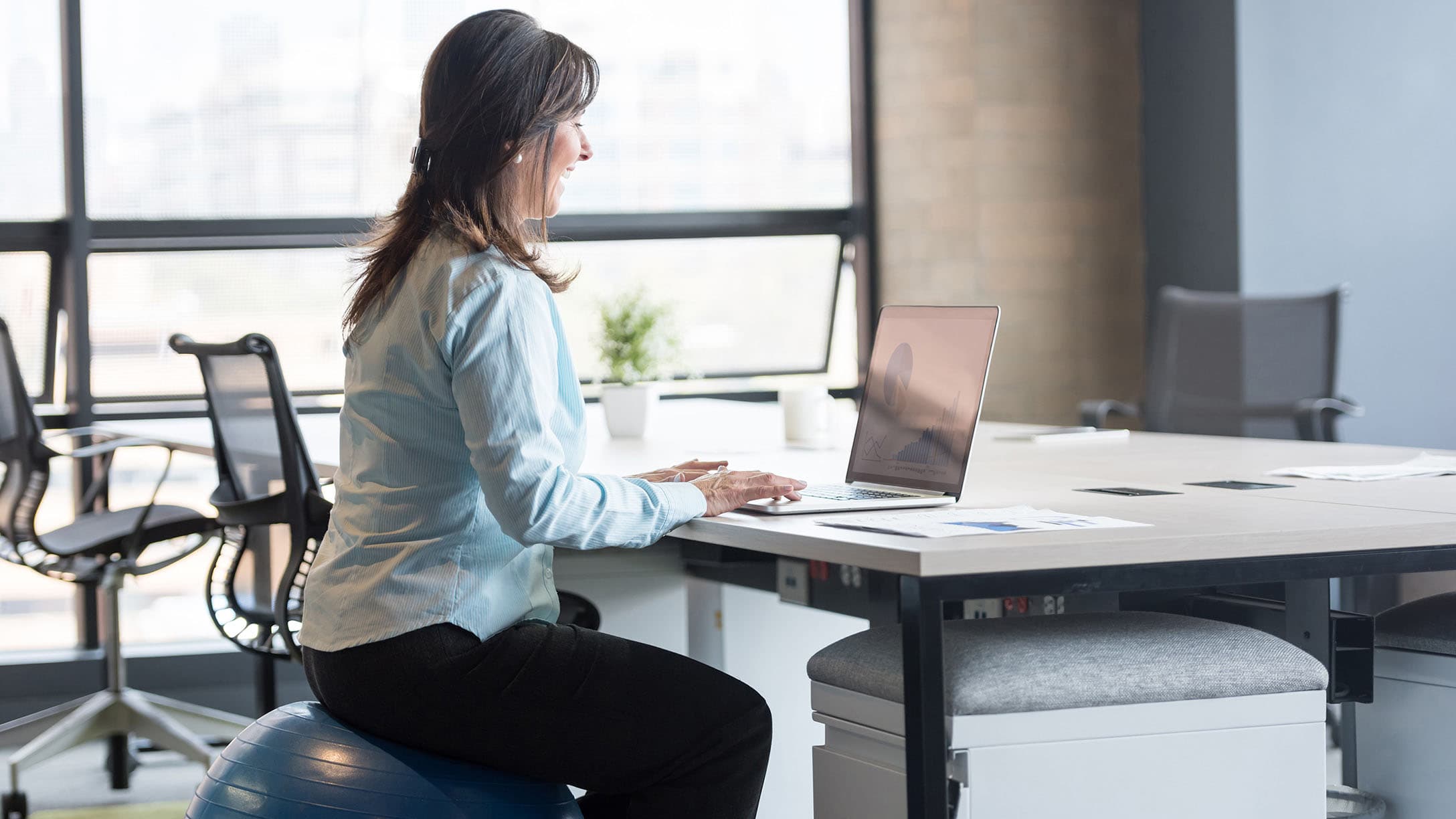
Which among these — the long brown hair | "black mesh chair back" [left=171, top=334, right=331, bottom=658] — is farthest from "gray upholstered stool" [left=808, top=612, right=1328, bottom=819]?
"black mesh chair back" [left=171, top=334, right=331, bottom=658]

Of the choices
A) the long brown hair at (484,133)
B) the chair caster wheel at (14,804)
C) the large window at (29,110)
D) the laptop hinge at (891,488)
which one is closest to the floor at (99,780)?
the chair caster wheel at (14,804)

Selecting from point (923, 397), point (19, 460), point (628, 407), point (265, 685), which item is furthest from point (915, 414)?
point (19, 460)

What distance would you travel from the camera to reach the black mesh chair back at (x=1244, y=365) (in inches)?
162

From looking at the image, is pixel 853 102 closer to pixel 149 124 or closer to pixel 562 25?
pixel 562 25

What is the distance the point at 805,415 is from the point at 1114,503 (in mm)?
1239

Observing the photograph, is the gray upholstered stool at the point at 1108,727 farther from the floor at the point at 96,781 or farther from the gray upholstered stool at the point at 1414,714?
the floor at the point at 96,781

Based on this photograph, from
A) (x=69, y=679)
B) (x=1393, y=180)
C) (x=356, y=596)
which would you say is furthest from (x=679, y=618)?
(x=1393, y=180)

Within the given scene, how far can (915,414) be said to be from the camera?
206 cm

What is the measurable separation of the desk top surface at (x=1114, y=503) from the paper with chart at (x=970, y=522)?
0.03 meters

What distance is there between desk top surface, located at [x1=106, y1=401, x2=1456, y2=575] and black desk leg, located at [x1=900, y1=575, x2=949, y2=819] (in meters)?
0.11

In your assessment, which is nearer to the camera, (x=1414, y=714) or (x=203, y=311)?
(x=1414, y=714)

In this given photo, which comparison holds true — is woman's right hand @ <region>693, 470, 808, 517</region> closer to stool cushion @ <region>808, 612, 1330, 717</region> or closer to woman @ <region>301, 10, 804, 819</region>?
woman @ <region>301, 10, 804, 819</region>

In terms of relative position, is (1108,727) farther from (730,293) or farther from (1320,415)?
(730,293)

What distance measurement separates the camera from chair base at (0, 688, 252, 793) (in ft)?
11.8
